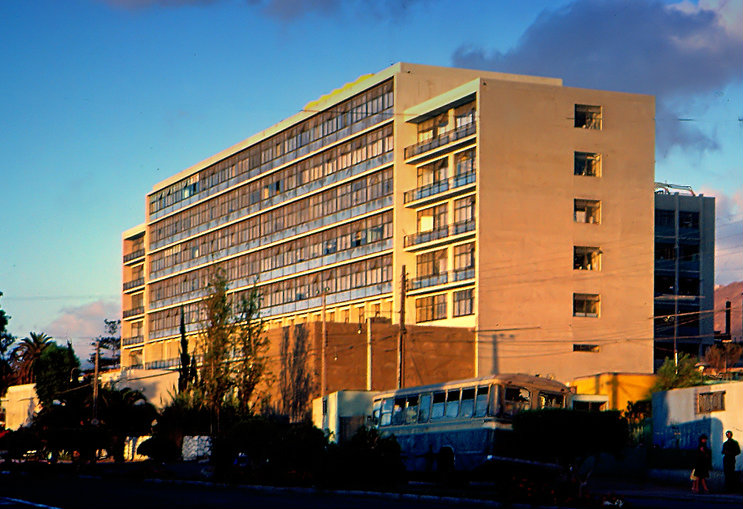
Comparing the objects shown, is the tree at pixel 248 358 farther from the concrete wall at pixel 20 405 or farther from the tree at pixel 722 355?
the tree at pixel 722 355

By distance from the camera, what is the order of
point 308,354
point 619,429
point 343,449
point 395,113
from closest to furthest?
point 619,429
point 343,449
point 308,354
point 395,113

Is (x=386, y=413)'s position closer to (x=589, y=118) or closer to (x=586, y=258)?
(x=586, y=258)

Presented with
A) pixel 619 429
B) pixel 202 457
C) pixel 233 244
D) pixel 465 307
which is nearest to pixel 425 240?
pixel 465 307

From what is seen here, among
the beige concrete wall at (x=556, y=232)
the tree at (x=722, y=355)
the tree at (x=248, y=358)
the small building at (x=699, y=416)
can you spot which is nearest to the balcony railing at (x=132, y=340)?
the tree at (x=248, y=358)

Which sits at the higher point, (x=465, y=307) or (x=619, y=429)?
(x=465, y=307)

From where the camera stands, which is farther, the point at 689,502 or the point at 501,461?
the point at 501,461

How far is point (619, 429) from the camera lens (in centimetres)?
2945

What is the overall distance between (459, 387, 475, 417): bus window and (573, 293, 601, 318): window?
40.2 metres

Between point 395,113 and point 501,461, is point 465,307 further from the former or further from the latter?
point 501,461

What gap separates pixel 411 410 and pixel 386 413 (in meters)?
2.02

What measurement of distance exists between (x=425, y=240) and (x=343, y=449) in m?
47.4

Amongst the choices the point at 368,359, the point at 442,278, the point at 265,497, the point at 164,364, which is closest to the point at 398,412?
the point at 265,497

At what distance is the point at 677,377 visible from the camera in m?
60.0

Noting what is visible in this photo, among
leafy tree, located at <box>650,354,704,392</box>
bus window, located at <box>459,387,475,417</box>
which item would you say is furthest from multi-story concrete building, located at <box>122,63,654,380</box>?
bus window, located at <box>459,387,475,417</box>
